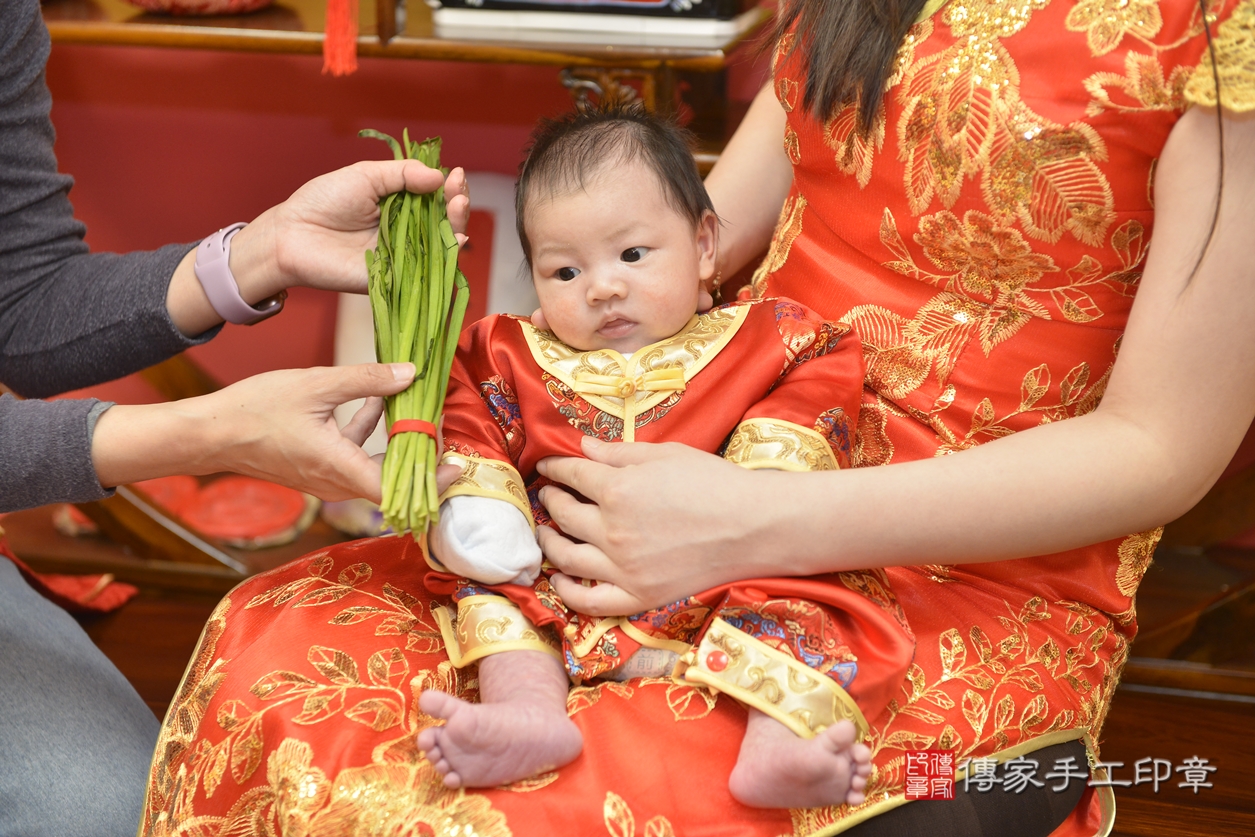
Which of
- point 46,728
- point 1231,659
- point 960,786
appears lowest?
point 1231,659

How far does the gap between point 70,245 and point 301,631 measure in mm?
776

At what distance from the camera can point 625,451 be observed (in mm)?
1044

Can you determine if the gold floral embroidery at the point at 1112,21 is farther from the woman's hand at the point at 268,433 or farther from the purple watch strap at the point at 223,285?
the purple watch strap at the point at 223,285

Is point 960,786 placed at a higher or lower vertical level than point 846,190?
lower

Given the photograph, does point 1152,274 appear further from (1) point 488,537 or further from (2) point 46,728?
(2) point 46,728

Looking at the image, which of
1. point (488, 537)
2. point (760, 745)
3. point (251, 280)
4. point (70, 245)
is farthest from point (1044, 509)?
point (70, 245)

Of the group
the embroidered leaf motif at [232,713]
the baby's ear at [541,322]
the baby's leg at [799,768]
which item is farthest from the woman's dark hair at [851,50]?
the embroidered leaf motif at [232,713]

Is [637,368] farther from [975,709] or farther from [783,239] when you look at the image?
[975,709]

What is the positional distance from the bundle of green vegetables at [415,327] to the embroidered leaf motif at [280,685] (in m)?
0.17

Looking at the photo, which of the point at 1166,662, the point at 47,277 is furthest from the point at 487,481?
the point at 1166,662

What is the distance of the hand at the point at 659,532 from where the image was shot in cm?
96

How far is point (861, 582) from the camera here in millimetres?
992

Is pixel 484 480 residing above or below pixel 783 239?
below

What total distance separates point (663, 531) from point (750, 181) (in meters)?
0.60
